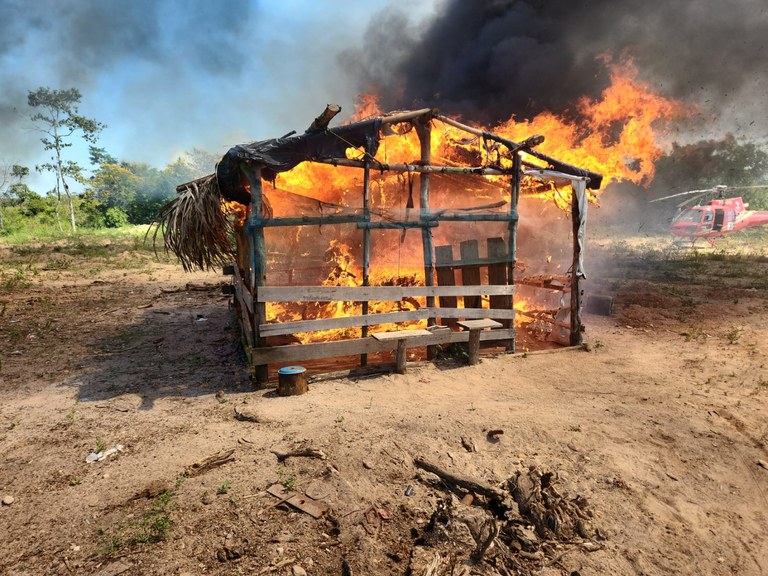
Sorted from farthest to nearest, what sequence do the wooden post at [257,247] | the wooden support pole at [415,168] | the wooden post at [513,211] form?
the wooden post at [513,211] → the wooden support pole at [415,168] → the wooden post at [257,247]

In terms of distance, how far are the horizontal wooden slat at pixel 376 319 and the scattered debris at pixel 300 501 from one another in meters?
2.88

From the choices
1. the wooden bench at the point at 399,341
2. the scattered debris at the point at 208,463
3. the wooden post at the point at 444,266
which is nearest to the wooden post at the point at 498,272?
the wooden post at the point at 444,266

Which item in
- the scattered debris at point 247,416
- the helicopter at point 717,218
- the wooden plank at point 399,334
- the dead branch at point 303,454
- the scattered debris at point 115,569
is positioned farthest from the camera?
the helicopter at point 717,218

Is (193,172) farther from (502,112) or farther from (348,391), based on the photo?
(348,391)

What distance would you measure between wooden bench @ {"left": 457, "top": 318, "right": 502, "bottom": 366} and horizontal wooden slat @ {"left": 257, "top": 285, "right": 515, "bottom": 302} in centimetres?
60

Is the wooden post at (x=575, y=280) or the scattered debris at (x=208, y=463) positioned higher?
the wooden post at (x=575, y=280)

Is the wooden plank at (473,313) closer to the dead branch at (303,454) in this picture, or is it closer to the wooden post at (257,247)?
the wooden post at (257,247)

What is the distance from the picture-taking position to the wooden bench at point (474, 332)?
25.2 ft

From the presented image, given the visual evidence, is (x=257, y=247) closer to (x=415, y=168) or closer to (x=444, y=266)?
(x=415, y=168)

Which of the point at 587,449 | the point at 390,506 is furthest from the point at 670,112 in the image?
the point at 390,506

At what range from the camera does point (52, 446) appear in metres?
4.93

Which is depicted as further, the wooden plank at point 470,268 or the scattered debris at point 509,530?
the wooden plank at point 470,268

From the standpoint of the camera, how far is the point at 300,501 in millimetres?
3857

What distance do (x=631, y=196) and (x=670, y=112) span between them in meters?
34.7
